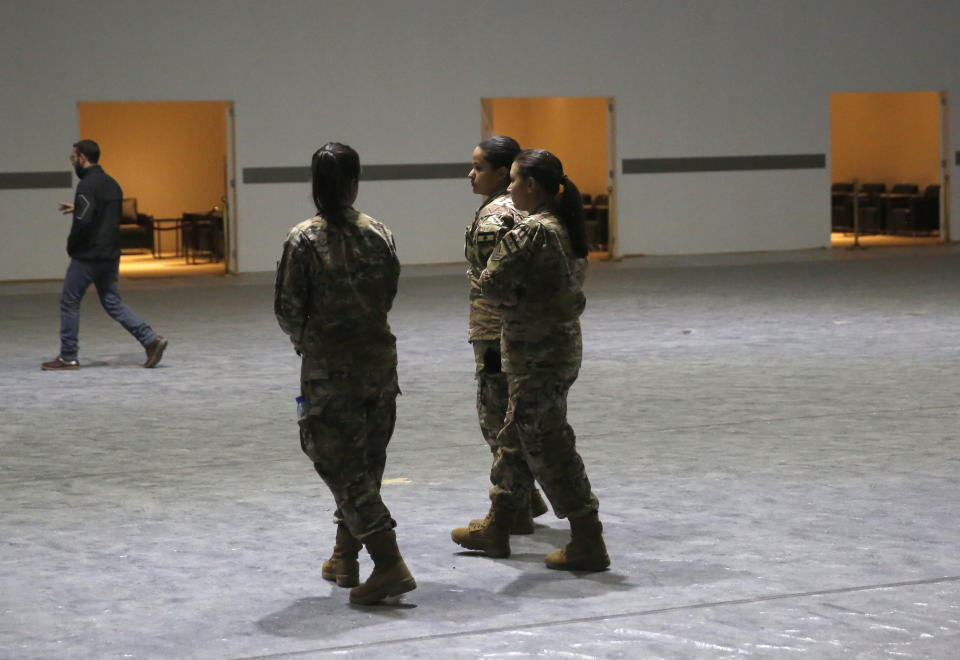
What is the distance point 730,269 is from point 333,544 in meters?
13.6

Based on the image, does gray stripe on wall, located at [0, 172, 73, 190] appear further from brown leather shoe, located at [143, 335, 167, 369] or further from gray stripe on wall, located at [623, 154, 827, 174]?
brown leather shoe, located at [143, 335, 167, 369]

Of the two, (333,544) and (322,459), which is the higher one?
(322,459)

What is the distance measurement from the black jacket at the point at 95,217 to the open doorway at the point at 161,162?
35.7 feet

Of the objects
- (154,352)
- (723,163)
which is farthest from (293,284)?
(723,163)

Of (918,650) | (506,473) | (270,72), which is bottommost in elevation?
(918,650)

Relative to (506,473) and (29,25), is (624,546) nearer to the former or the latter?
(506,473)

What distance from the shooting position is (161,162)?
23.2 m

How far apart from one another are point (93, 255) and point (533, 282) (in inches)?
260

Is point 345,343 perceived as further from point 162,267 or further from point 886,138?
point 886,138

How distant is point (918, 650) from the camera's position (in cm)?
448

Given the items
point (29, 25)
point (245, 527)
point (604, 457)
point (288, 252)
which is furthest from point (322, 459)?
point (29, 25)

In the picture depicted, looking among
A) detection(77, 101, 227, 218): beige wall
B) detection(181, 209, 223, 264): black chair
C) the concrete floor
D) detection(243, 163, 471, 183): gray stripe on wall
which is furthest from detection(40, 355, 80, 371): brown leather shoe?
detection(77, 101, 227, 218): beige wall

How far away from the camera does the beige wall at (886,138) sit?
24.1 m

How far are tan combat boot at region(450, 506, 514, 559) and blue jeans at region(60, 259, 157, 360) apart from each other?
5872mm
